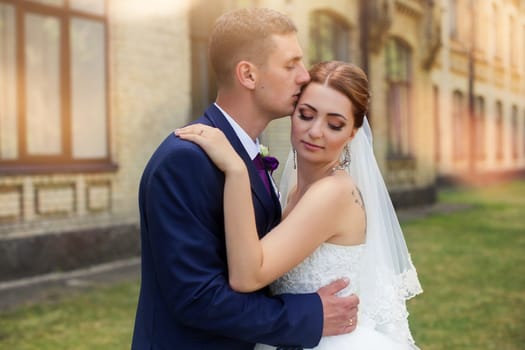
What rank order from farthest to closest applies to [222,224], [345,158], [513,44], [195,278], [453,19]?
[513,44] → [453,19] → [345,158] → [222,224] → [195,278]

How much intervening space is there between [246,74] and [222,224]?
0.55 meters

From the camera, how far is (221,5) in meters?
13.2

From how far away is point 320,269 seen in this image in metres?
2.79

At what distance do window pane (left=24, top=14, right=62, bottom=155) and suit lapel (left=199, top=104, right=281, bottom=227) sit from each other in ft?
25.3

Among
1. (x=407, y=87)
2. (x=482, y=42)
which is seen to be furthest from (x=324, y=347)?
(x=482, y=42)

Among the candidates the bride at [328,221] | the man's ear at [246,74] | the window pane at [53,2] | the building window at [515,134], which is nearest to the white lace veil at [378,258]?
the bride at [328,221]

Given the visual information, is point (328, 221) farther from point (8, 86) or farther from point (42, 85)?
point (42, 85)

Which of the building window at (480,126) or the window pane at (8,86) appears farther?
the building window at (480,126)

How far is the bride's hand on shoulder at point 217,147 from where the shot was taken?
239 cm

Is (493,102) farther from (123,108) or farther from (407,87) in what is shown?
(123,108)

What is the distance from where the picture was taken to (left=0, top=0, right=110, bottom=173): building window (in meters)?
9.54

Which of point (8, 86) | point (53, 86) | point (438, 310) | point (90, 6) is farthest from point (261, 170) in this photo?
point (90, 6)

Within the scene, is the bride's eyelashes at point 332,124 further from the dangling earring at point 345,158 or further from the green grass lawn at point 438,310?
the green grass lawn at point 438,310

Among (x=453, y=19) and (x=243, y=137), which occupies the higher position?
(x=453, y=19)
